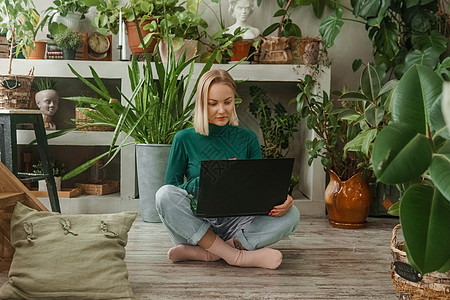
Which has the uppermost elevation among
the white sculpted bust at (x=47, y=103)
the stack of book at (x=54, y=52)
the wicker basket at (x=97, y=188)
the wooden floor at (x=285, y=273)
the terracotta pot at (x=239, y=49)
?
the terracotta pot at (x=239, y=49)

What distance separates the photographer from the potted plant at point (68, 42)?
349 centimetres

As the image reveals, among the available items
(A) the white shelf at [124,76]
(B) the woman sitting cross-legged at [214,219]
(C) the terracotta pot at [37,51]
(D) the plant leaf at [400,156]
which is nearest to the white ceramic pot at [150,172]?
(A) the white shelf at [124,76]

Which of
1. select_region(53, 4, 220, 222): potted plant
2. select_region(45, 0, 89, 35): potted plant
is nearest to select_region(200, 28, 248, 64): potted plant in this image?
select_region(53, 4, 220, 222): potted plant

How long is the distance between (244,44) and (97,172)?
1358 mm

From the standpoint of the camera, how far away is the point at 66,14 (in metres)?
3.62

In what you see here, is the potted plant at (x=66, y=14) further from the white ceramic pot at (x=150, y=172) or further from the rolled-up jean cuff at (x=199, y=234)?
the rolled-up jean cuff at (x=199, y=234)

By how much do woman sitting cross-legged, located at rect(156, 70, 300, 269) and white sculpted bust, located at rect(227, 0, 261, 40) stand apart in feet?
4.55

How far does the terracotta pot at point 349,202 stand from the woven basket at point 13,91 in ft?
6.23

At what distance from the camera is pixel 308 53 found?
348 cm

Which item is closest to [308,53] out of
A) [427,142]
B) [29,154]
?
[29,154]

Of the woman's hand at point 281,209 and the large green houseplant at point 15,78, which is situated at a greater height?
the large green houseplant at point 15,78

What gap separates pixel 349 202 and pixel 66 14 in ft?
7.22

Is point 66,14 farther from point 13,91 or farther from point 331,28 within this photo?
point 331,28

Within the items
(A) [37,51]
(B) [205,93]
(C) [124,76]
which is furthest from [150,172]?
(A) [37,51]
